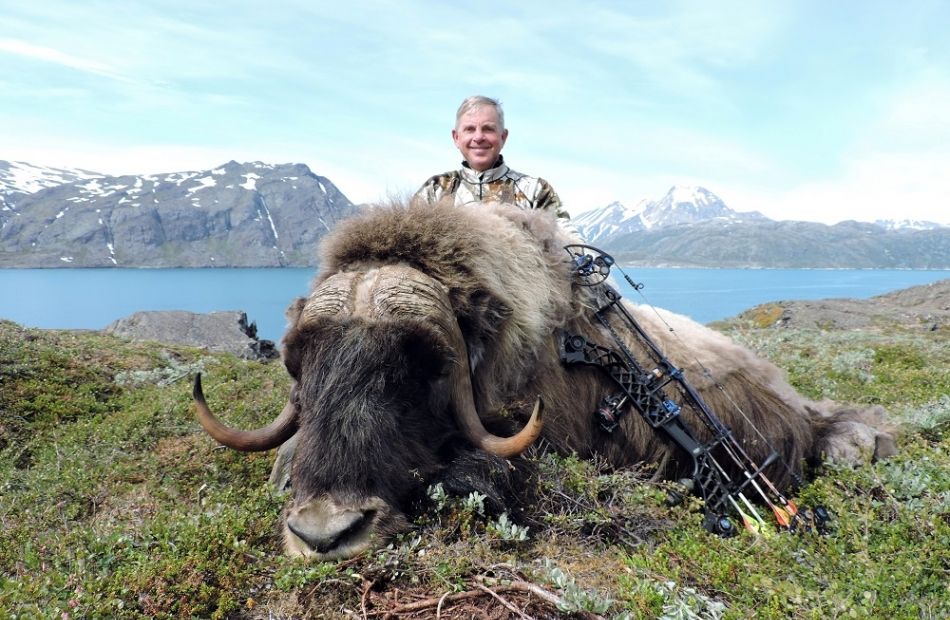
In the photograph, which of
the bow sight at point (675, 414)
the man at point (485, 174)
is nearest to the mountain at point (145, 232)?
the man at point (485, 174)

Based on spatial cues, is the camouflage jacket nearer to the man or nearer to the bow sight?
the man

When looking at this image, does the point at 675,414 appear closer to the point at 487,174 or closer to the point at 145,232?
the point at 487,174

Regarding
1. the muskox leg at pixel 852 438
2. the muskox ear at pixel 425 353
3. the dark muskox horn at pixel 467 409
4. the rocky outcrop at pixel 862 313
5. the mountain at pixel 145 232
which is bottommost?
the mountain at pixel 145 232

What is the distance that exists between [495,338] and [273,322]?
4083 cm

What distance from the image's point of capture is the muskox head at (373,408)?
2273 mm

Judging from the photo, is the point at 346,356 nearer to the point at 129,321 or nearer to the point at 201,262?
the point at 129,321

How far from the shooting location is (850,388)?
652 centimetres

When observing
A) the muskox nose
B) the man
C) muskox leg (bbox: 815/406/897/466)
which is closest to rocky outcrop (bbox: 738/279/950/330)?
muskox leg (bbox: 815/406/897/466)

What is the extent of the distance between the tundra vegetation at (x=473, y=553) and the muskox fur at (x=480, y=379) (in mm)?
211

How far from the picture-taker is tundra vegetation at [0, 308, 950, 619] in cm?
193

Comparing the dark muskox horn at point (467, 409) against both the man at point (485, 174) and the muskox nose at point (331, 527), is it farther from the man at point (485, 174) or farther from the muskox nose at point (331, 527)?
the man at point (485, 174)

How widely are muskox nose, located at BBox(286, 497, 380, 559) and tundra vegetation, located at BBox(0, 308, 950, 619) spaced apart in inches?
3.0

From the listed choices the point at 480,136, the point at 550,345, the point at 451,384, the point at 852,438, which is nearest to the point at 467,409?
the point at 451,384

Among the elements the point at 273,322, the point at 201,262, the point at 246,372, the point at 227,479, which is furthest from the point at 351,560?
the point at 201,262
